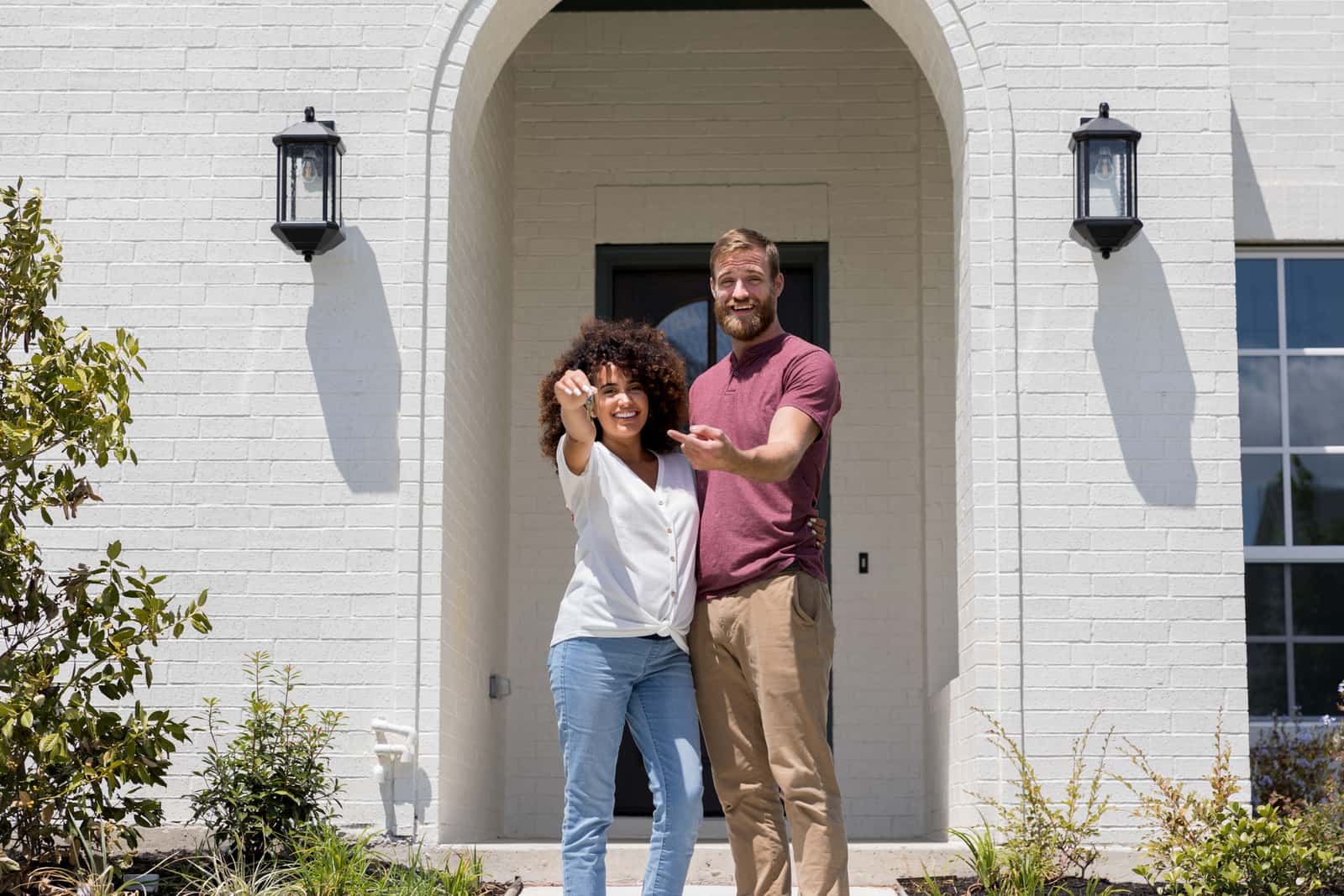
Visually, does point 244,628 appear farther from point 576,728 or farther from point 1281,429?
point 1281,429

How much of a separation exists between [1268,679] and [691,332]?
2791 mm

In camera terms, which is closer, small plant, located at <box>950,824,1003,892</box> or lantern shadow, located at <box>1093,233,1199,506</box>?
small plant, located at <box>950,824,1003,892</box>

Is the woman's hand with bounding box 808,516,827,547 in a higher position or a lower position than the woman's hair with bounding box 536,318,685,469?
lower

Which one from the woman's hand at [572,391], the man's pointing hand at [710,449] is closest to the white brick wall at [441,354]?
the woman's hand at [572,391]

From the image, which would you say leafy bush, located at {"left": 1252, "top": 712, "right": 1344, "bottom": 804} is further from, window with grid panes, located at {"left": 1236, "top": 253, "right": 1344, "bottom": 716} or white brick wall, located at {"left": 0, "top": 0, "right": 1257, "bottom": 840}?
white brick wall, located at {"left": 0, "top": 0, "right": 1257, "bottom": 840}

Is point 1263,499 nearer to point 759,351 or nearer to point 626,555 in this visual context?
point 759,351

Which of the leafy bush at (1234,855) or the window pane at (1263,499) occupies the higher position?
the window pane at (1263,499)

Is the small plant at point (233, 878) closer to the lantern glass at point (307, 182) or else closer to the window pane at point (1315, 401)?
the lantern glass at point (307, 182)

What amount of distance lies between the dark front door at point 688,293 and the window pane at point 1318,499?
77.5 inches

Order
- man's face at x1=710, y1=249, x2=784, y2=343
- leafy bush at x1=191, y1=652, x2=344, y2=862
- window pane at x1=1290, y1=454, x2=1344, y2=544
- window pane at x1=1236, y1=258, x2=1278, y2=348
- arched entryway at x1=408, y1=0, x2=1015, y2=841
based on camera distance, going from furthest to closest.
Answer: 1. window pane at x1=1236, y1=258, x2=1278, y2=348
2. window pane at x1=1290, y1=454, x2=1344, y2=544
3. arched entryway at x1=408, y1=0, x2=1015, y2=841
4. leafy bush at x1=191, y1=652, x2=344, y2=862
5. man's face at x1=710, y1=249, x2=784, y2=343

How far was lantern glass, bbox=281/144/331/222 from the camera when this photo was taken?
523 centimetres

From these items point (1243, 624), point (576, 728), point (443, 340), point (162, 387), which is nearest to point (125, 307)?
point (162, 387)

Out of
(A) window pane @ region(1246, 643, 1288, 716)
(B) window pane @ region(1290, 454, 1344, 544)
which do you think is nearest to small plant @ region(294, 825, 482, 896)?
(A) window pane @ region(1246, 643, 1288, 716)

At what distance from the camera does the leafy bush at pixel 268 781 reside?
4.54m
